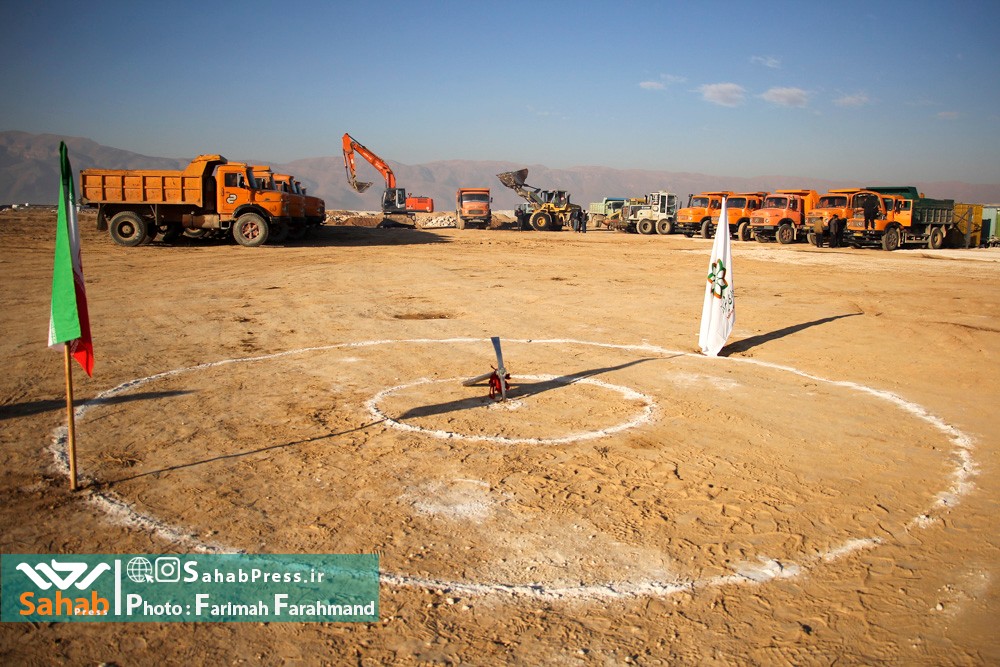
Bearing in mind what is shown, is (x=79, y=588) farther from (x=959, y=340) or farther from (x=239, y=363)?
(x=959, y=340)

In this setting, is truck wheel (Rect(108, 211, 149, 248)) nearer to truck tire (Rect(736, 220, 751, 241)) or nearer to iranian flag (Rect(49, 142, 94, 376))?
iranian flag (Rect(49, 142, 94, 376))

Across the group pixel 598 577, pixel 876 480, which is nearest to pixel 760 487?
pixel 876 480

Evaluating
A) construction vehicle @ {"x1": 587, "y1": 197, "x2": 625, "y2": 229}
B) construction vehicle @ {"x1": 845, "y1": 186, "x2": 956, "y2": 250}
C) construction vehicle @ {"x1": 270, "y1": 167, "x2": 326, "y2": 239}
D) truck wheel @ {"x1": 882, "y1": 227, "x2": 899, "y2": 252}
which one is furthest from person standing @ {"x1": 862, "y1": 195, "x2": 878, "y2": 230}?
construction vehicle @ {"x1": 270, "y1": 167, "x2": 326, "y2": 239}

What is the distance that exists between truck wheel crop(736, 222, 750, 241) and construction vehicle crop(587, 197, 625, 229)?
13169mm

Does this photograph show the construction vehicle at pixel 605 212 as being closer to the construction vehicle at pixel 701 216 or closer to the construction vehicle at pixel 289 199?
the construction vehicle at pixel 701 216

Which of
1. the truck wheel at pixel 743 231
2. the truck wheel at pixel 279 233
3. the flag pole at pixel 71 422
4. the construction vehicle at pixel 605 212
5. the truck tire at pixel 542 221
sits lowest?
the flag pole at pixel 71 422

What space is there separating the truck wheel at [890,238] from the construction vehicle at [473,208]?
68.0 feet

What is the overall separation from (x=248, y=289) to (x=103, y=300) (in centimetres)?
264

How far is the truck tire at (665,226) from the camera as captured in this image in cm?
3844

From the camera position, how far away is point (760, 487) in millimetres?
4996

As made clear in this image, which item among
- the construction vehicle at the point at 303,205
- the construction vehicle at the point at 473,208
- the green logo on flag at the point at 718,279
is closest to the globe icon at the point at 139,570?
the green logo on flag at the point at 718,279

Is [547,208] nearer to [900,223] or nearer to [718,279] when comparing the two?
[900,223]

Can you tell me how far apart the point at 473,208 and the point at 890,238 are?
21612 mm

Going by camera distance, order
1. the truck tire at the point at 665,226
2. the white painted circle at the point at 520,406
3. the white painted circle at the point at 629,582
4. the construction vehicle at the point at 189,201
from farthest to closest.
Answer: the truck tire at the point at 665,226
the construction vehicle at the point at 189,201
the white painted circle at the point at 520,406
the white painted circle at the point at 629,582
